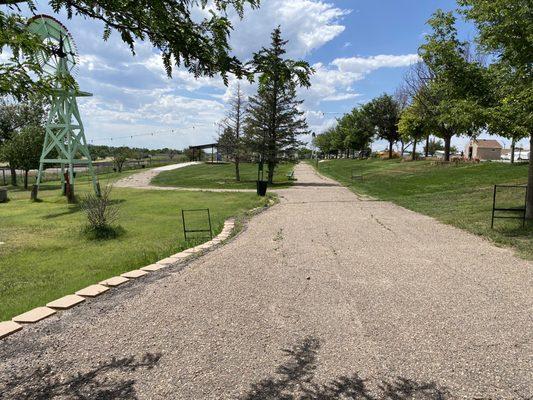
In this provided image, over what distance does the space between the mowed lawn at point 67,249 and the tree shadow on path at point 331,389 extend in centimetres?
342

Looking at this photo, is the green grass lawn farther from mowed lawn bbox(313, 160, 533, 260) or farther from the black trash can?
mowed lawn bbox(313, 160, 533, 260)

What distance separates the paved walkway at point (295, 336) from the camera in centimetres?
311

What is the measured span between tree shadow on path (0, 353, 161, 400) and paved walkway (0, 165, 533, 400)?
1 cm

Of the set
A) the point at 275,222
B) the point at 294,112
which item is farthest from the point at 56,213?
the point at 294,112

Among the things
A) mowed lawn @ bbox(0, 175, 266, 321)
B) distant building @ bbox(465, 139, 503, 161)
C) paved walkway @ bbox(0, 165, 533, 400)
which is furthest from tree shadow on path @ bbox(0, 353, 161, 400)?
distant building @ bbox(465, 139, 503, 161)

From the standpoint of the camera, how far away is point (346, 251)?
7.96m

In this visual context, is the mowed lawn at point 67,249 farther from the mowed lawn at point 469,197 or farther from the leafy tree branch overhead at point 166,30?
the mowed lawn at point 469,197

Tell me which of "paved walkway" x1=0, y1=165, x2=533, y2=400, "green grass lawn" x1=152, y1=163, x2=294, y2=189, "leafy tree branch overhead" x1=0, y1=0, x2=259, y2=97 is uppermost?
"leafy tree branch overhead" x1=0, y1=0, x2=259, y2=97

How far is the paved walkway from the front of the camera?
3113 mm

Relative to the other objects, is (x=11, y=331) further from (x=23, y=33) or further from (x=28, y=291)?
(x=23, y=33)

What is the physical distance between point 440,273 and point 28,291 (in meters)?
6.08

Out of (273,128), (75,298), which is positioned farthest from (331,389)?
(273,128)

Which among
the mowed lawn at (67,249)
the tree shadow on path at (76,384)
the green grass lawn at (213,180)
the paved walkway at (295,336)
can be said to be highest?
the tree shadow on path at (76,384)

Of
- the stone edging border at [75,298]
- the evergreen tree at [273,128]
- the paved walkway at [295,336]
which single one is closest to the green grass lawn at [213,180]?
the evergreen tree at [273,128]
